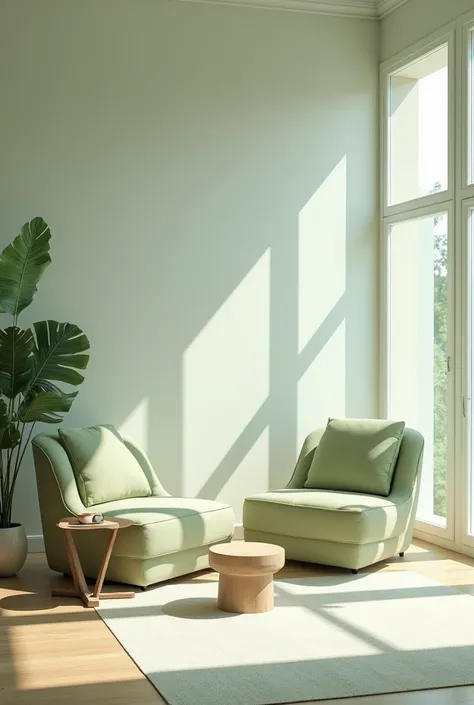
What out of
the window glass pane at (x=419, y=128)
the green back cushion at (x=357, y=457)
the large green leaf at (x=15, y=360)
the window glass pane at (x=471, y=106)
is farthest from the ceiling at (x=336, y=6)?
the green back cushion at (x=357, y=457)

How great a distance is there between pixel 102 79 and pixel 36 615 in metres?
3.58

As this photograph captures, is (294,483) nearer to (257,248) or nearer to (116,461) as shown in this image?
(116,461)

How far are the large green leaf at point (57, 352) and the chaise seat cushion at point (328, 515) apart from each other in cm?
135

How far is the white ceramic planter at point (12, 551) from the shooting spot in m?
5.57

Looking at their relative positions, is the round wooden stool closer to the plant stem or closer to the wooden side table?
the wooden side table

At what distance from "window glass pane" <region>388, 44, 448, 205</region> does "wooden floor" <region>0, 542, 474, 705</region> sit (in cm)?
271

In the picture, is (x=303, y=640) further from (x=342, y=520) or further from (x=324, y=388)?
(x=324, y=388)

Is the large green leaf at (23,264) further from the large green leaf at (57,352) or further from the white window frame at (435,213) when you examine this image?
the white window frame at (435,213)

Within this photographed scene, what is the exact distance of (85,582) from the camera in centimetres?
514

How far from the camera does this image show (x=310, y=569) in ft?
19.0

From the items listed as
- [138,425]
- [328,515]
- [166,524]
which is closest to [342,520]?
[328,515]

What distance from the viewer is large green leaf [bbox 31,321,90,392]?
5.79 m

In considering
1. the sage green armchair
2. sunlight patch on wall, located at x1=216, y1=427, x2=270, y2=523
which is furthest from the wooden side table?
sunlight patch on wall, located at x1=216, y1=427, x2=270, y2=523

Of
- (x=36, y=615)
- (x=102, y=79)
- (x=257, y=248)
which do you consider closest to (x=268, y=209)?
(x=257, y=248)
